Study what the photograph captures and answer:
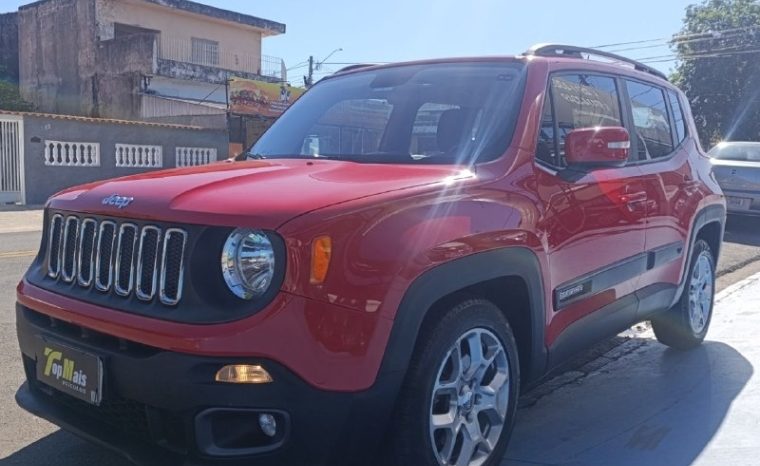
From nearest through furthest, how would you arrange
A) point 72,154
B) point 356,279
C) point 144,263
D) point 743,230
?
point 356,279 → point 144,263 → point 743,230 → point 72,154

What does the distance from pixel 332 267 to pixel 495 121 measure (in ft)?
4.74

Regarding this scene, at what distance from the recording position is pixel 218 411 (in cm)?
250

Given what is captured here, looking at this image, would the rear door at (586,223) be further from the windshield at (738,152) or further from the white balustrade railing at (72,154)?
the white balustrade railing at (72,154)

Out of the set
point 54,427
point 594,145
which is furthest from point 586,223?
point 54,427

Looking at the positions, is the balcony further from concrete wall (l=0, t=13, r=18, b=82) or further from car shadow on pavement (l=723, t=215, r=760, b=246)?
car shadow on pavement (l=723, t=215, r=760, b=246)

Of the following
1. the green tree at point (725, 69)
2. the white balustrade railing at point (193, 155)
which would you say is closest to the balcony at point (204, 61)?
the white balustrade railing at point (193, 155)

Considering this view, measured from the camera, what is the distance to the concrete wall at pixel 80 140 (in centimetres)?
1802

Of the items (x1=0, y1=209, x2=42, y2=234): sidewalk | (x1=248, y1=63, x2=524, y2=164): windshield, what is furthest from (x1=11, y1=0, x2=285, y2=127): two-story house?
(x1=248, y1=63, x2=524, y2=164): windshield

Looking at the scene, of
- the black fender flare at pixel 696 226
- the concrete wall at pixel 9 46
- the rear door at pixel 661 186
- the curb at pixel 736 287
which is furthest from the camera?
the concrete wall at pixel 9 46

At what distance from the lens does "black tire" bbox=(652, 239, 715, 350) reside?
5336mm

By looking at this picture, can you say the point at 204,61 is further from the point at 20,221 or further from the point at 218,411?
the point at 218,411

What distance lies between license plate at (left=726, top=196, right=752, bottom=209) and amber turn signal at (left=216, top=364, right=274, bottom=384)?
11533 mm

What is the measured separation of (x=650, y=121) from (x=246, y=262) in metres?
3.38

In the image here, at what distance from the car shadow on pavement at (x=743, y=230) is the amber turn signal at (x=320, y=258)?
10.6 m
